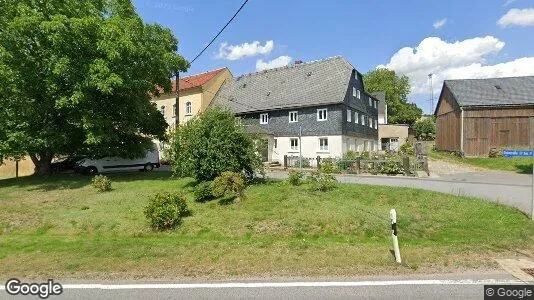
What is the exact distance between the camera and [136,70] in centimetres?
1825

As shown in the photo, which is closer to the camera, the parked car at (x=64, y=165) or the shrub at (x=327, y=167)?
the shrub at (x=327, y=167)

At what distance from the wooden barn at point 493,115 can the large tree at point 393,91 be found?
3717cm

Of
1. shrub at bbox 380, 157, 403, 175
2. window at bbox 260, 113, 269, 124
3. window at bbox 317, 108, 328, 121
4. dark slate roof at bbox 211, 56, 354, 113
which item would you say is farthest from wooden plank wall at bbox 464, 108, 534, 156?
window at bbox 260, 113, 269, 124

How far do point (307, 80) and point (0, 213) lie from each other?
28029 millimetres

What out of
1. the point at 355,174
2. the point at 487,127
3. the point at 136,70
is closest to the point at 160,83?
the point at 136,70

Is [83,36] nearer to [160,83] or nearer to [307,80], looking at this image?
[160,83]

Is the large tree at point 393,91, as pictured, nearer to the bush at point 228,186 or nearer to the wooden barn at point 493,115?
the wooden barn at point 493,115

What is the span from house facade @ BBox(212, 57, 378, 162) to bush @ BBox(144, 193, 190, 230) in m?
21.5

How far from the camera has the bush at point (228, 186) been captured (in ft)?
39.6

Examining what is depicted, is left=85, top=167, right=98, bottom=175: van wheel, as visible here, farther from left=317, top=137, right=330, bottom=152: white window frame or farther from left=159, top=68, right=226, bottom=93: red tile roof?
left=159, top=68, right=226, bottom=93: red tile roof

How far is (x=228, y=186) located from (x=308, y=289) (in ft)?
23.6

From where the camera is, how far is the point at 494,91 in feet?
112

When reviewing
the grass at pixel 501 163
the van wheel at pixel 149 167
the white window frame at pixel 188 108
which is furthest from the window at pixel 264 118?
the grass at pixel 501 163

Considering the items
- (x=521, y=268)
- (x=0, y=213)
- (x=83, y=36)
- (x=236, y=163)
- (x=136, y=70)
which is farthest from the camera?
(x=136, y=70)
